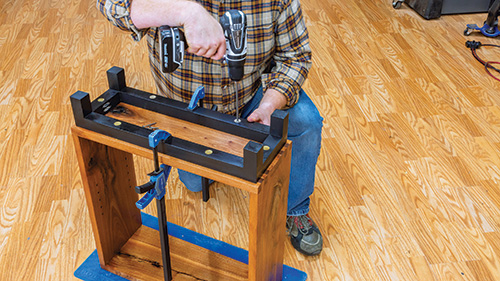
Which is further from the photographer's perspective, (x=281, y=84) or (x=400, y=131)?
(x=400, y=131)

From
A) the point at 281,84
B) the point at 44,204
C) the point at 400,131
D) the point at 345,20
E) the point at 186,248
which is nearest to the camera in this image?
the point at 281,84

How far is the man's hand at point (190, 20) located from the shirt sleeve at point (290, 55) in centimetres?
35

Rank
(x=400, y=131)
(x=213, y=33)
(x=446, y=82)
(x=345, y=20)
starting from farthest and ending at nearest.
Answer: (x=345, y=20) < (x=446, y=82) < (x=400, y=131) < (x=213, y=33)

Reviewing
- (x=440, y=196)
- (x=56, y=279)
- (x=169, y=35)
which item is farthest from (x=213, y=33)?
(x=440, y=196)

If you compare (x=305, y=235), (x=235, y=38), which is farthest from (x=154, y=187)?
(x=305, y=235)

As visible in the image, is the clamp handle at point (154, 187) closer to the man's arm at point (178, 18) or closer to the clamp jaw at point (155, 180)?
the clamp jaw at point (155, 180)

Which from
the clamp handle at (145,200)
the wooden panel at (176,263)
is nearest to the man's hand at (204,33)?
the clamp handle at (145,200)

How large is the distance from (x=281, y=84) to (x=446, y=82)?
4.46 feet

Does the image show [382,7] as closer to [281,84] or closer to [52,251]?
[281,84]

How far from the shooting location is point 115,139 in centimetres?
121

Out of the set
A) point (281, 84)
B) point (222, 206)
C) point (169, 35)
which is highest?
point (169, 35)

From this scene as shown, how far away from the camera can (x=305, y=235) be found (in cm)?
162

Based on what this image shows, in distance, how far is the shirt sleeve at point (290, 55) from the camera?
149cm

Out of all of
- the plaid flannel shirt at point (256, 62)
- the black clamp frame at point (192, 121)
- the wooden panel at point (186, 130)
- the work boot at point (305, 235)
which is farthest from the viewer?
the work boot at point (305, 235)
